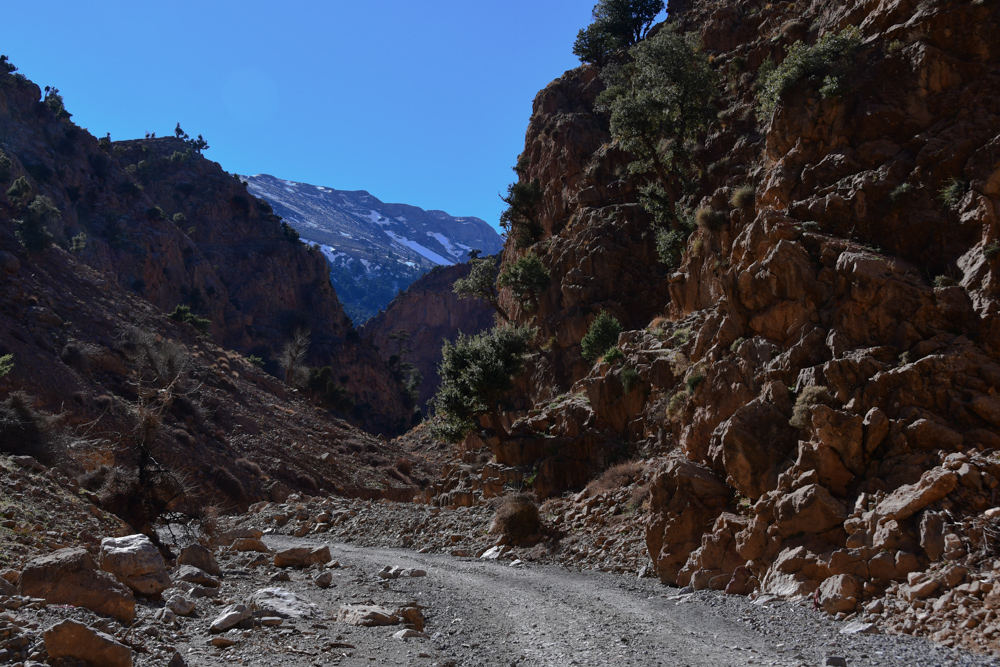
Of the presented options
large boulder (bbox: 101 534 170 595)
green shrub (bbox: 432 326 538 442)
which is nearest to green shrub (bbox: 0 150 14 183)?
green shrub (bbox: 432 326 538 442)

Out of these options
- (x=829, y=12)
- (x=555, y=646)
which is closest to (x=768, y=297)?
(x=555, y=646)

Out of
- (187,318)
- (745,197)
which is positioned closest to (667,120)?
(745,197)

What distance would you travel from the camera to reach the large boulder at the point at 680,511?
47.0 ft

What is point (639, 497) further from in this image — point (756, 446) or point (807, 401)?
point (807, 401)

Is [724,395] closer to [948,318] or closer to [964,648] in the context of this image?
[948,318]

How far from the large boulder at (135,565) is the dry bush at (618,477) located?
13.6 meters

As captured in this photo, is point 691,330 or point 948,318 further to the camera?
point 691,330

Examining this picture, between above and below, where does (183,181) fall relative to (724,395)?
above

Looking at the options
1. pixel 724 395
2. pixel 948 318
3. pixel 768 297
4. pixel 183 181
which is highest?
pixel 183 181

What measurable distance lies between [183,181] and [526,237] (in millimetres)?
69684

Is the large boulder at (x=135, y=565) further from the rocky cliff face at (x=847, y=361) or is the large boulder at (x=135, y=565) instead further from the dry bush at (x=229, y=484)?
the dry bush at (x=229, y=484)

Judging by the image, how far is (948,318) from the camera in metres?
12.8

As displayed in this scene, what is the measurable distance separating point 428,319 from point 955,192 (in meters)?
111

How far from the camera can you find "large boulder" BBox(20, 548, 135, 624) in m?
7.29
